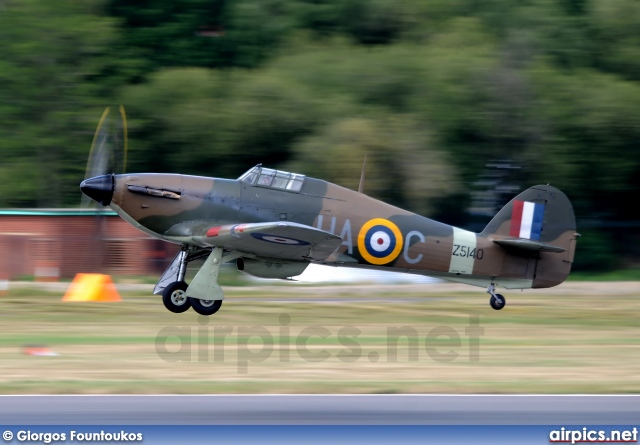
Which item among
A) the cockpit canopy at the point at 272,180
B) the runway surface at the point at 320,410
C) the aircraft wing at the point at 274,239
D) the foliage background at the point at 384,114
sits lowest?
the runway surface at the point at 320,410

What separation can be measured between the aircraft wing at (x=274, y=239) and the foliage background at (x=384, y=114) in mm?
10044

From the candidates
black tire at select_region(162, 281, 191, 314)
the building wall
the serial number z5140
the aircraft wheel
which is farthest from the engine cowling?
the building wall

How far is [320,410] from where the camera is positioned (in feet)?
25.7

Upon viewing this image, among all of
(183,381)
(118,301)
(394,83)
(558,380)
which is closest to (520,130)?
(394,83)

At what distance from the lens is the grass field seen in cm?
911

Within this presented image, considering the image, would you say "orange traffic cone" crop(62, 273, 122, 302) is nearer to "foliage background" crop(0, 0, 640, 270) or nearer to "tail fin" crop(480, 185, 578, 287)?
"tail fin" crop(480, 185, 578, 287)

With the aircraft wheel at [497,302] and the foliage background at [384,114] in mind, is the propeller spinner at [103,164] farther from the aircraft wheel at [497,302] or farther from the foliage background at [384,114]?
the foliage background at [384,114]

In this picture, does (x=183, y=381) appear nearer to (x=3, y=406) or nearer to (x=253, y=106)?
(x=3, y=406)

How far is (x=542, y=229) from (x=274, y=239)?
4906 mm

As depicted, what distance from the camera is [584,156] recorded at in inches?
987

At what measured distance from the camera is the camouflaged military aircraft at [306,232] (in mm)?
13000

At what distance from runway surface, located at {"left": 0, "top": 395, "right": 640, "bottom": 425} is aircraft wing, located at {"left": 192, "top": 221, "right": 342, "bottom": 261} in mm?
4268

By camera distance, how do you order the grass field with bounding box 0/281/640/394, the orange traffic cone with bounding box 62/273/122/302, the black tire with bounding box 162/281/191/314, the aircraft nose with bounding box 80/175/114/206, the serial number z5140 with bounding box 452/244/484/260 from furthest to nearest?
the orange traffic cone with bounding box 62/273/122/302 < the serial number z5140 with bounding box 452/244/484/260 < the black tire with bounding box 162/281/191/314 < the aircraft nose with bounding box 80/175/114/206 < the grass field with bounding box 0/281/640/394

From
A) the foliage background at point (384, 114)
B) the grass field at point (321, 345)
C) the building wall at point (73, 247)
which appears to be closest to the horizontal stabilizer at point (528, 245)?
the grass field at point (321, 345)
